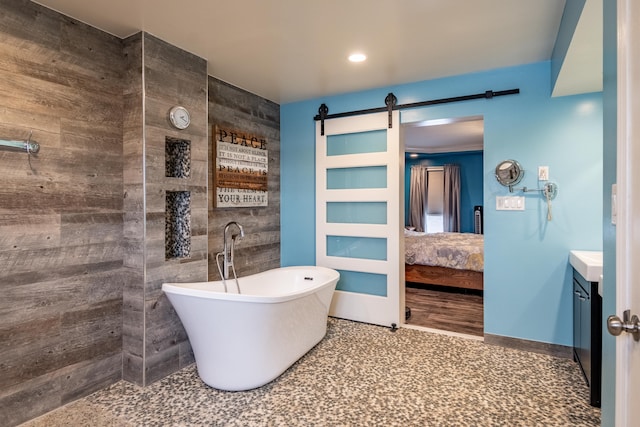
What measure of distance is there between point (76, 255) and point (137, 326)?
60 centimetres

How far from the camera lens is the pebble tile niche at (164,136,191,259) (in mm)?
2639

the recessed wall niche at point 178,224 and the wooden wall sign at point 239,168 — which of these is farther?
the wooden wall sign at point 239,168

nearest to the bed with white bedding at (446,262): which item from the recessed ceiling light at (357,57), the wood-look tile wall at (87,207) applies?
the recessed ceiling light at (357,57)

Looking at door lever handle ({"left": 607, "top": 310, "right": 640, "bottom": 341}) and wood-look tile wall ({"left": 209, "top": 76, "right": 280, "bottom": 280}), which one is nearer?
door lever handle ({"left": 607, "top": 310, "right": 640, "bottom": 341})

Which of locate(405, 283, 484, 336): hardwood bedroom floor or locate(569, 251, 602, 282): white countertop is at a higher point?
locate(569, 251, 602, 282): white countertop

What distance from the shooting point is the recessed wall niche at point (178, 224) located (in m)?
2.64

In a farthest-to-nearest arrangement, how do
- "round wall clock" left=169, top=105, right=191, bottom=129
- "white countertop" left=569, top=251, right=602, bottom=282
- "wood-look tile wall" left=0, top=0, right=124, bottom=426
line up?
"round wall clock" left=169, top=105, right=191, bottom=129 → "white countertop" left=569, top=251, right=602, bottom=282 → "wood-look tile wall" left=0, top=0, right=124, bottom=426

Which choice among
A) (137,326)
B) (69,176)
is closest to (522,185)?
(137,326)

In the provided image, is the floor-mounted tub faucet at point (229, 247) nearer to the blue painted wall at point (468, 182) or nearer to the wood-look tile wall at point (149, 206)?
the wood-look tile wall at point (149, 206)

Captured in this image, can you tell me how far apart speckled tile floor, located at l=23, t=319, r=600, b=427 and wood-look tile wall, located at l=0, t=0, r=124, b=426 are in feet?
0.83

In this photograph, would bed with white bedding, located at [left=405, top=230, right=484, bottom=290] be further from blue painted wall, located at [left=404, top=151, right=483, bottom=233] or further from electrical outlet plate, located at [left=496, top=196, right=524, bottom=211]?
blue painted wall, located at [left=404, top=151, right=483, bottom=233]

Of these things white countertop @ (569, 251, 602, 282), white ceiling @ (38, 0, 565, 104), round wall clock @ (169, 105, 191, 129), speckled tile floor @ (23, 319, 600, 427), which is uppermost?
white ceiling @ (38, 0, 565, 104)

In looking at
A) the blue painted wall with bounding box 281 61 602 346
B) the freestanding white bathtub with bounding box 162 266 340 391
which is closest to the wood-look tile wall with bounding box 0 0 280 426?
the freestanding white bathtub with bounding box 162 266 340 391

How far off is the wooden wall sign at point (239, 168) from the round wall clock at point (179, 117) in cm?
64
